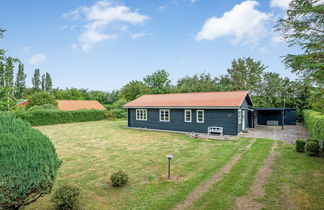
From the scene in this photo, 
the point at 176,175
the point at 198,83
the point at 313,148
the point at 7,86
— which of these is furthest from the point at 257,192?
the point at 198,83

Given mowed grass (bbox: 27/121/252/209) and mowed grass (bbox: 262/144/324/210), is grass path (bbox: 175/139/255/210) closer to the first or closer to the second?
mowed grass (bbox: 27/121/252/209)

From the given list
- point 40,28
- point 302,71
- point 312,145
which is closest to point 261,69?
A: point 312,145

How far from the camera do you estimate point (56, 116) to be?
2506cm

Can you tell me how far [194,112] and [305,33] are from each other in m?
10.9

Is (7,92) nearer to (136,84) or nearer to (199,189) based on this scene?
(199,189)

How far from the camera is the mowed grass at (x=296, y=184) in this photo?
4.88 metres

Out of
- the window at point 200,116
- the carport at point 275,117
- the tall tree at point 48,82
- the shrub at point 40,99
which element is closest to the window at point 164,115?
the window at point 200,116

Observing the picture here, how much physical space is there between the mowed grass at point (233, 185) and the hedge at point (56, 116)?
23785mm

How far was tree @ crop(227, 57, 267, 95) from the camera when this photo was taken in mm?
35156

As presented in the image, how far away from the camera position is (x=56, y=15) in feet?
46.8

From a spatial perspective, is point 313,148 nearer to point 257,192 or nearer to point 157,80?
point 257,192

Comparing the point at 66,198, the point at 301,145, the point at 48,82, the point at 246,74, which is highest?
the point at 48,82

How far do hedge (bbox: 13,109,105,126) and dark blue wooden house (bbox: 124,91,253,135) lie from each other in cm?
1130

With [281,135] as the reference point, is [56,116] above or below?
above
